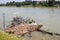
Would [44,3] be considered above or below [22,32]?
below

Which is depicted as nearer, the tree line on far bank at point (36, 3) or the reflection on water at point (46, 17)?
the reflection on water at point (46, 17)

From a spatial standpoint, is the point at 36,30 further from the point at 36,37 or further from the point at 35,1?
the point at 35,1

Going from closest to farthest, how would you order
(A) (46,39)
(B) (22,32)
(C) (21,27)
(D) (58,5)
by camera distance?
(A) (46,39) → (B) (22,32) → (C) (21,27) → (D) (58,5)

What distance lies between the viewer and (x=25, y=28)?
12680mm

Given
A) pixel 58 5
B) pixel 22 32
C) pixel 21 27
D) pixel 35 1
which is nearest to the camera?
pixel 22 32

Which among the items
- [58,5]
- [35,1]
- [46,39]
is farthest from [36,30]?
[35,1]

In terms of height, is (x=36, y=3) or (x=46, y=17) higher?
(x=46, y=17)

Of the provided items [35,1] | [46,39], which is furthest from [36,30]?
[35,1]

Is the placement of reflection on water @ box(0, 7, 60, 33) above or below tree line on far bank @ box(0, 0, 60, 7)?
above

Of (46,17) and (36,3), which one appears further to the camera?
(36,3)

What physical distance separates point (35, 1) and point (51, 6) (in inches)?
143

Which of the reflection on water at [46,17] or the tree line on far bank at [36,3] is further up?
the reflection on water at [46,17]

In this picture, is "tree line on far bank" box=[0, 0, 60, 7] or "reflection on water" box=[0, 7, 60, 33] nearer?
"reflection on water" box=[0, 7, 60, 33]

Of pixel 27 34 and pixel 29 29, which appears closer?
pixel 27 34
